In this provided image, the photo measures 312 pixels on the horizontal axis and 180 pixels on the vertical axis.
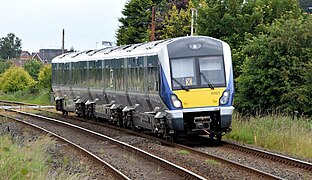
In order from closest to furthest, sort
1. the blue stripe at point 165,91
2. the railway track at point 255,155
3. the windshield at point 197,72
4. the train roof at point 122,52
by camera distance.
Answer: the railway track at point 255,155
the blue stripe at point 165,91
the windshield at point 197,72
the train roof at point 122,52

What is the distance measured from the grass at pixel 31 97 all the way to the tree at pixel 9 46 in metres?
107

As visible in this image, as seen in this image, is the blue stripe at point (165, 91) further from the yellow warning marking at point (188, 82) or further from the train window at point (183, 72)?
the yellow warning marking at point (188, 82)

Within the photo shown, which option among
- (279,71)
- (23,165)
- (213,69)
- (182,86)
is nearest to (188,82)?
(182,86)

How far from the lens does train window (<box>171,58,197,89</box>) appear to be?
60.2 feet

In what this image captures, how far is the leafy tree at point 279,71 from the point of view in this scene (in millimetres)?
24391

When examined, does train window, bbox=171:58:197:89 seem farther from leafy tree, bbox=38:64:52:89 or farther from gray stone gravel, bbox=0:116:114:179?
leafy tree, bbox=38:64:52:89

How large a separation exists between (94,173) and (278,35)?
46.1ft

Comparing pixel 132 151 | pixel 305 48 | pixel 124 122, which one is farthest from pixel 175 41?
pixel 305 48

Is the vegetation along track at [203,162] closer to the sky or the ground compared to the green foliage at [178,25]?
closer to the ground

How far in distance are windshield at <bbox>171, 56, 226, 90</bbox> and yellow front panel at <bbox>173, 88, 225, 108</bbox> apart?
136mm

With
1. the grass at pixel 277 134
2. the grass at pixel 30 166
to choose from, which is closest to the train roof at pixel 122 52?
the grass at pixel 277 134

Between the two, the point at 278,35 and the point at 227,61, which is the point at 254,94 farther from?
the point at 227,61

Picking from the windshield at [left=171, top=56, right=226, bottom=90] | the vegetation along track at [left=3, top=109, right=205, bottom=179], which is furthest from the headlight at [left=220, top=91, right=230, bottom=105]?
the vegetation along track at [left=3, top=109, right=205, bottom=179]

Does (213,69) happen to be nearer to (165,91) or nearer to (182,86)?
(182,86)
